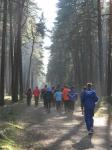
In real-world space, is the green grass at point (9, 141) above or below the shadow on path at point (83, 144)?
above

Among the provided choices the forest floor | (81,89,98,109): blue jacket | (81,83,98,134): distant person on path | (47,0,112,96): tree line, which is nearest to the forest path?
the forest floor

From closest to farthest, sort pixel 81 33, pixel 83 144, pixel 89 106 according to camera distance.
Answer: pixel 83 144 < pixel 89 106 < pixel 81 33

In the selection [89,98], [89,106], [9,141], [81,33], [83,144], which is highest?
[81,33]

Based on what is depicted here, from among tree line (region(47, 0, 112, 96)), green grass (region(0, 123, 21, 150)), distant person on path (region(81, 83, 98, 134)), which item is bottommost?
green grass (region(0, 123, 21, 150))

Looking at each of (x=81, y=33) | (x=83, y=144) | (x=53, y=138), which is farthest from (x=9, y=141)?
(x=81, y=33)

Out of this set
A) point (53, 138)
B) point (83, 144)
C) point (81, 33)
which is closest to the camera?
point (83, 144)

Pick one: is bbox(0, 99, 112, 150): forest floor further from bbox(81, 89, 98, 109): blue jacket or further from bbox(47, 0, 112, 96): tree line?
bbox(47, 0, 112, 96): tree line

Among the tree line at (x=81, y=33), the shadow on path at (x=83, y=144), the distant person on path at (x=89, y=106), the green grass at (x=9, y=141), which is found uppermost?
the tree line at (x=81, y=33)

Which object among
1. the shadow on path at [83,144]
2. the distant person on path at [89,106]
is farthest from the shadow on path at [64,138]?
the distant person on path at [89,106]

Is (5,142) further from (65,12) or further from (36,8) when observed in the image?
(65,12)

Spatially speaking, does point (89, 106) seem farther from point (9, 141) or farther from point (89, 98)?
point (9, 141)

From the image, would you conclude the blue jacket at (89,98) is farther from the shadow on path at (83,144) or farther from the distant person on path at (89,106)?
the shadow on path at (83,144)

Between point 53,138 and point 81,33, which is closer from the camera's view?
point 53,138

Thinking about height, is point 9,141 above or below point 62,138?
above
